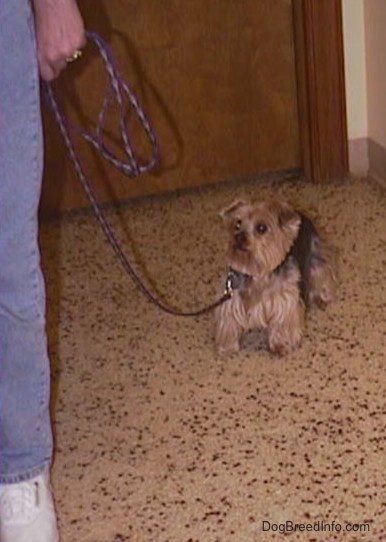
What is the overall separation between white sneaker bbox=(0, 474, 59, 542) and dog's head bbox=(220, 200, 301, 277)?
728 mm

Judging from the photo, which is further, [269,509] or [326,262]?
[326,262]

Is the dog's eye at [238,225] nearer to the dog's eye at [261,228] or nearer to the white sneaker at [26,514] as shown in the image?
the dog's eye at [261,228]

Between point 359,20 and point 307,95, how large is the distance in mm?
259

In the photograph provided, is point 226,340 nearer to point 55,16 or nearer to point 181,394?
point 181,394

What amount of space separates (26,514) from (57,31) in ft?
2.39

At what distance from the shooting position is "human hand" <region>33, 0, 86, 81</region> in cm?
152

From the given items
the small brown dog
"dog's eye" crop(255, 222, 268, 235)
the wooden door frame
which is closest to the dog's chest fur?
the small brown dog

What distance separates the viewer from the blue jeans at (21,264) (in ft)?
4.77

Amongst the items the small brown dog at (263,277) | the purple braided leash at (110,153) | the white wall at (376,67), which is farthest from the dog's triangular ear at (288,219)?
the white wall at (376,67)

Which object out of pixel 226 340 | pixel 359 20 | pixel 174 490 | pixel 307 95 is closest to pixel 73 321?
pixel 226 340

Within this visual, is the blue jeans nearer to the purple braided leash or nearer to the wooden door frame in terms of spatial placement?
the purple braided leash

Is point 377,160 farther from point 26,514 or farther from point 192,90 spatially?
point 26,514

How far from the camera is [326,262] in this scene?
8.24 ft

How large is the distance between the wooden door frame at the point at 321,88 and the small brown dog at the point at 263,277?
899mm
